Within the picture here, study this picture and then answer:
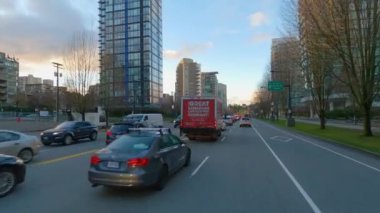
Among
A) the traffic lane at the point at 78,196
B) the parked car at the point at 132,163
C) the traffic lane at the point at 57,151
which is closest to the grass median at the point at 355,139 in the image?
the parked car at the point at 132,163

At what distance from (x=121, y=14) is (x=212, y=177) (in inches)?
5355

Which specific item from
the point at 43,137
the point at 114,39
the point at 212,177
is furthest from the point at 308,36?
the point at 114,39

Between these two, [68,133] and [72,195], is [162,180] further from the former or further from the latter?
[68,133]

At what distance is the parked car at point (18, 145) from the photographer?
14883mm

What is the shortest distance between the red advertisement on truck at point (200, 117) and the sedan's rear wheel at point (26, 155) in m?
13.2

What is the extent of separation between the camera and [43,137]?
25.0m

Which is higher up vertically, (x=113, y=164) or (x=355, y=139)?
(x=113, y=164)

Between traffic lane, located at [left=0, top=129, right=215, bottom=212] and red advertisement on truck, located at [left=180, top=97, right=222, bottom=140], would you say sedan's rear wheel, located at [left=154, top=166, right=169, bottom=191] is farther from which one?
red advertisement on truck, located at [left=180, top=97, right=222, bottom=140]

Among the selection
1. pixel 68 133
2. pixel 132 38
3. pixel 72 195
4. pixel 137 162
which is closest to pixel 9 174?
pixel 72 195

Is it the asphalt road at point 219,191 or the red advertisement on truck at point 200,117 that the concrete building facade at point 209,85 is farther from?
the asphalt road at point 219,191

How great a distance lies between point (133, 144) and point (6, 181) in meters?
3.01

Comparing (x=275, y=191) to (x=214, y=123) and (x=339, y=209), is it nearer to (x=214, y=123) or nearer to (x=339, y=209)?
(x=339, y=209)

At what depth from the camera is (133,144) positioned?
10203mm

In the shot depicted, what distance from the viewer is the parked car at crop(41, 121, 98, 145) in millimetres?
25094
